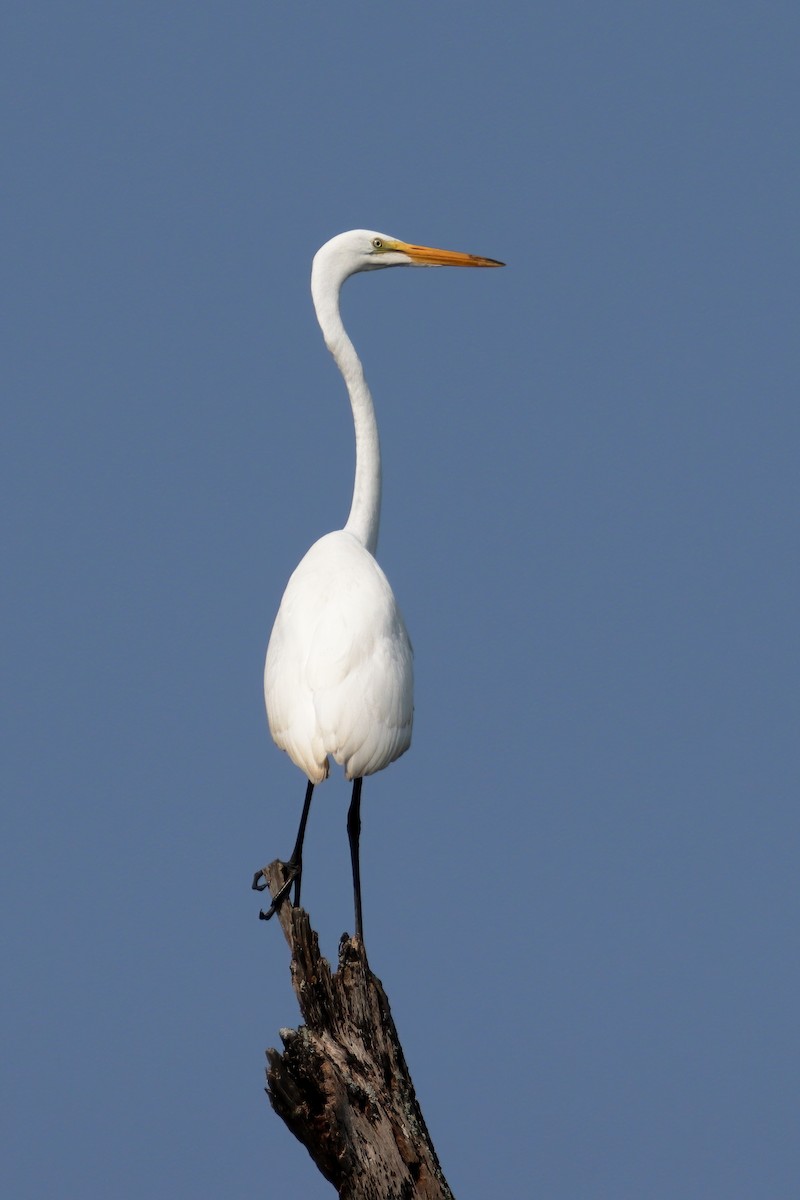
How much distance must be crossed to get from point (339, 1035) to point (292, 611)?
2624mm

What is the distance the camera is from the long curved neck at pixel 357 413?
11000mm

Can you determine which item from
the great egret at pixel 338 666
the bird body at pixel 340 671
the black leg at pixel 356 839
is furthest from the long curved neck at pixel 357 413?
the black leg at pixel 356 839

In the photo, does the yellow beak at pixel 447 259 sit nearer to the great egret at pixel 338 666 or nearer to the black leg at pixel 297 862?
the great egret at pixel 338 666

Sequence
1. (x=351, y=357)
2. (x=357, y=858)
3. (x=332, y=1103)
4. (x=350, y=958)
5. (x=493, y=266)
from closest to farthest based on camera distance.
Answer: (x=332, y=1103)
(x=350, y=958)
(x=357, y=858)
(x=351, y=357)
(x=493, y=266)

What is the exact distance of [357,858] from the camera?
9.74m

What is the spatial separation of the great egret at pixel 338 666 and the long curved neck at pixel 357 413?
0.03ft

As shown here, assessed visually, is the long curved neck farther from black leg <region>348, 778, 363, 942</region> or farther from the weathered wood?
the weathered wood

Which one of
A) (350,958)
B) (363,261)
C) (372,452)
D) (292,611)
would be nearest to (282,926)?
(350,958)

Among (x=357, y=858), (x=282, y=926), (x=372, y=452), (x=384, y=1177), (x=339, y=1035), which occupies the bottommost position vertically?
(x=384, y=1177)

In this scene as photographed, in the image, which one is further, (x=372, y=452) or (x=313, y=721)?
(x=372, y=452)

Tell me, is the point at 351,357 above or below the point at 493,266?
below

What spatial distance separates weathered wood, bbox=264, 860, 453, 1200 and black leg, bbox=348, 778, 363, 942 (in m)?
0.47

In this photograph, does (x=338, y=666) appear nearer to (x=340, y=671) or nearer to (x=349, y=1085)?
(x=340, y=671)

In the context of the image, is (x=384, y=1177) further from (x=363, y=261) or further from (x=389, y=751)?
(x=363, y=261)
